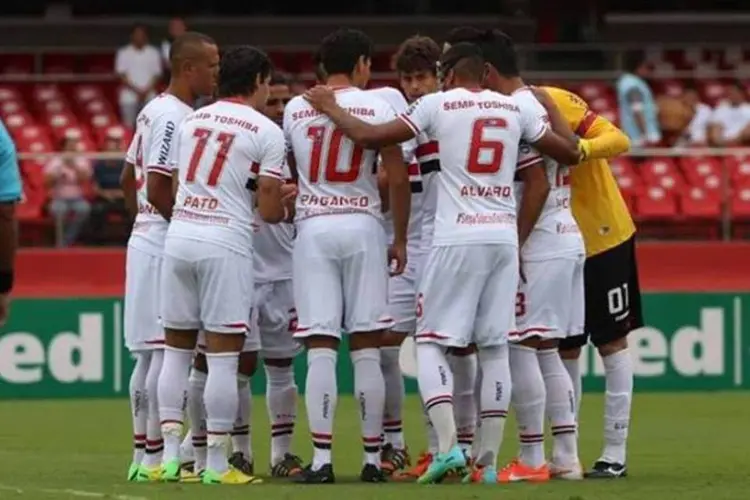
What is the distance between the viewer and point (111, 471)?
1193 centimetres

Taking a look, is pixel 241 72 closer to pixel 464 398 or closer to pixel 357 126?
pixel 357 126

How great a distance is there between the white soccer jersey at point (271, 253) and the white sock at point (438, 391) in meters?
1.28

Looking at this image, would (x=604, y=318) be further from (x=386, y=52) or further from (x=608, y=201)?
(x=386, y=52)

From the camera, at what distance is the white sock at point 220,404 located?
10.6 m

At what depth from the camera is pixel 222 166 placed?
35.0ft

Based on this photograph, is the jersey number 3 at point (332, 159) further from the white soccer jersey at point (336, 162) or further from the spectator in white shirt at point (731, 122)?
the spectator in white shirt at point (731, 122)

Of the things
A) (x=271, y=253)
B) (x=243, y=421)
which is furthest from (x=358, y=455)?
(x=271, y=253)

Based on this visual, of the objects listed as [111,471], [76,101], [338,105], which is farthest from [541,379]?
[76,101]

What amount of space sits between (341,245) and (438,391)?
90cm

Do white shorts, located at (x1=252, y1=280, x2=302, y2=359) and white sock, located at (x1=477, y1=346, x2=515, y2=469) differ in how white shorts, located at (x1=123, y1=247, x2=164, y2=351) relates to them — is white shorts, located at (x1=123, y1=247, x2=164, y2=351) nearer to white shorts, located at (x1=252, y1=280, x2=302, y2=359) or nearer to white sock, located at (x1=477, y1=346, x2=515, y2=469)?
white shorts, located at (x1=252, y1=280, x2=302, y2=359)

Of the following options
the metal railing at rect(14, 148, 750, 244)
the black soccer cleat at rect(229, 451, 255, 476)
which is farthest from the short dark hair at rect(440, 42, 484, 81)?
the metal railing at rect(14, 148, 750, 244)

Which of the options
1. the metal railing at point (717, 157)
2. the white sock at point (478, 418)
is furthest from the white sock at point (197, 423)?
the metal railing at point (717, 157)

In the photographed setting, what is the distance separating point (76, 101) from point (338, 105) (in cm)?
1369

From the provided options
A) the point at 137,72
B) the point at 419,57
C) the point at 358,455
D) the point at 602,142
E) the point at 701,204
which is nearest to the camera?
the point at 602,142
